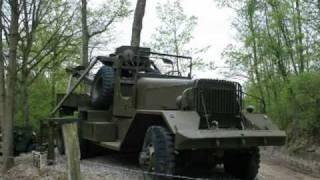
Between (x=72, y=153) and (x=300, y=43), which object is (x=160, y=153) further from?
(x=300, y=43)

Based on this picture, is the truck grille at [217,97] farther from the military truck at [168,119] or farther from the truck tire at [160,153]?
the truck tire at [160,153]

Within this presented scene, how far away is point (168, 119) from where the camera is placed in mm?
8234

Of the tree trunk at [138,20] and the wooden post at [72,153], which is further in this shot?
the tree trunk at [138,20]

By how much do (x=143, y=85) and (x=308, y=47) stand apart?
40.0 feet

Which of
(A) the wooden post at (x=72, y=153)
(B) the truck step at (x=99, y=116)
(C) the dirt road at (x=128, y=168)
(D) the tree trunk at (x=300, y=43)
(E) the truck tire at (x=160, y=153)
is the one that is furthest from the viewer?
(D) the tree trunk at (x=300, y=43)

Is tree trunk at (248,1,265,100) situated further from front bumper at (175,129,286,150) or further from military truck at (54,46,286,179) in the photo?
front bumper at (175,129,286,150)

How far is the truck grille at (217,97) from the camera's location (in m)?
8.75

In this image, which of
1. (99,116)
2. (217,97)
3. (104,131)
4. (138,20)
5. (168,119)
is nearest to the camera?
(168,119)

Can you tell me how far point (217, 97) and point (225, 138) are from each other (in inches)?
42.5

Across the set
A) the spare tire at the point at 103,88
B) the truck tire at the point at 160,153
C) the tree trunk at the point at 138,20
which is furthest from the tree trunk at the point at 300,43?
the truck tire at the point at 160,153

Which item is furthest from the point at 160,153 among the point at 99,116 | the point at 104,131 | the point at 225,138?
the point at 99,116

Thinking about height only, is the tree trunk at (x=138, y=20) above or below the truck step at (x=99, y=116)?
above

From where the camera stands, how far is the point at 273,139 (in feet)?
28.3

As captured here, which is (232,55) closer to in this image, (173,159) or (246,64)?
(246,64)
